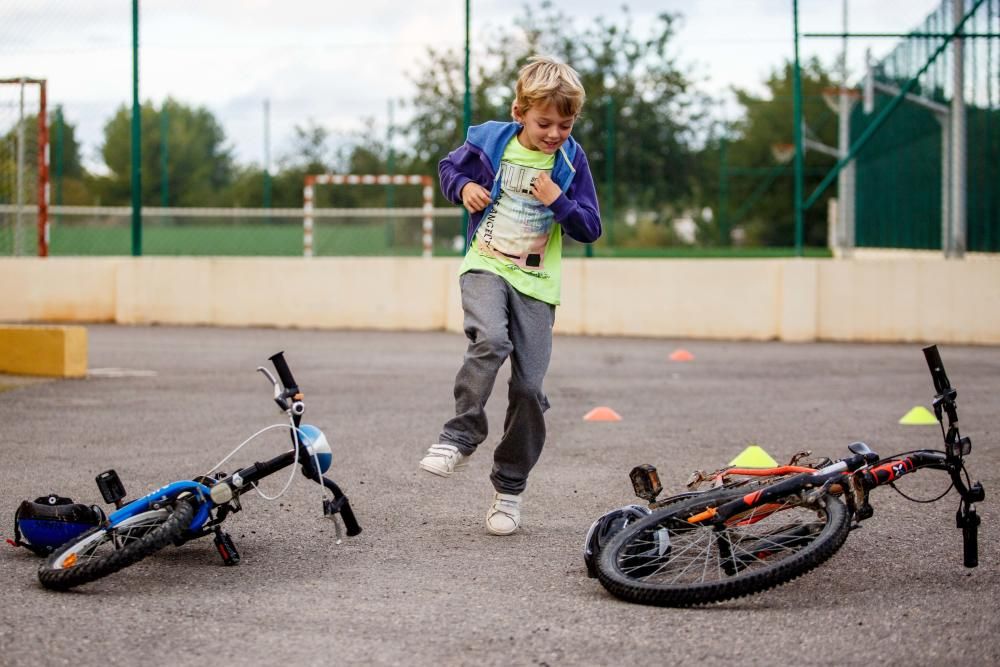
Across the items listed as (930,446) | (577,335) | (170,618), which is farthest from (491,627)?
(577,335)

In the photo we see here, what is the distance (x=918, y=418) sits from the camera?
7.65 metres

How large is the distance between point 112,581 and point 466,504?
1.61 metres

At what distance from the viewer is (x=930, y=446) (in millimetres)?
6738

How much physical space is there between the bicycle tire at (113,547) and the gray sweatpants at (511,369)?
3.29ft

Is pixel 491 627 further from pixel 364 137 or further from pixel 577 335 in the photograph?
pixel 364 137

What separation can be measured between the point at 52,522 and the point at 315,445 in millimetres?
804

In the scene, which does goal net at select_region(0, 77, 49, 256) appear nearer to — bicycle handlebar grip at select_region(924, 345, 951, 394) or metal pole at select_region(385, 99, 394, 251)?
metal pole at select_region(385, 99, 394, 251)

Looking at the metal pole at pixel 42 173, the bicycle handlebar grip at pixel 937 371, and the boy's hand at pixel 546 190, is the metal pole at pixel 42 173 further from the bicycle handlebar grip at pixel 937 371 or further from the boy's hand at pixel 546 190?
the bicycle handlebar grip at pixel 937 371

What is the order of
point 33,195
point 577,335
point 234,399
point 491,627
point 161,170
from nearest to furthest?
point 491,627, point 234,399, point 577,335, point 33,195, point 161,170

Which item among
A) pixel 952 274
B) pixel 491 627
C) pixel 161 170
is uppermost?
pixel 161 170

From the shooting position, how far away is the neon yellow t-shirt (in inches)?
180

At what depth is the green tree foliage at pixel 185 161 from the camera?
83.1 feet

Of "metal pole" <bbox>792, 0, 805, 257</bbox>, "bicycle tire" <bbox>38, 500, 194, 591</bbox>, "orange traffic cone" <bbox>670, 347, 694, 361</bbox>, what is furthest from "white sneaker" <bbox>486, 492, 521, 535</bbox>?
"metal pole" <bbox>792, 0, 805, 257</bbox>

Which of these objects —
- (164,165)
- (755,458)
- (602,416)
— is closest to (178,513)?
(755,458)
